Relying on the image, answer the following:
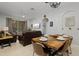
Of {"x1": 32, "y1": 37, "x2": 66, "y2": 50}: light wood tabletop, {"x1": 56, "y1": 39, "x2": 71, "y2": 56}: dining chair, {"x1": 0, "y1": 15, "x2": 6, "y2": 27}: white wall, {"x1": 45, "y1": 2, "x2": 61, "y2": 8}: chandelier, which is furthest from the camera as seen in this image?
{"x1": 56, "y1": 39, "x2": 71, "y2": 56}: dining chair

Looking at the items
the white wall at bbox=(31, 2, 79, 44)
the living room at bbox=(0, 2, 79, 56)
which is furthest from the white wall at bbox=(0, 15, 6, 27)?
the white wall at bbox=(31, 2, 79, 44)

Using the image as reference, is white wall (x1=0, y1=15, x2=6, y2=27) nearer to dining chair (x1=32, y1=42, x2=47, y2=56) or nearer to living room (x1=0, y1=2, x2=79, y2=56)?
living room (x1=0, y1=2, x2=79, y2=56)

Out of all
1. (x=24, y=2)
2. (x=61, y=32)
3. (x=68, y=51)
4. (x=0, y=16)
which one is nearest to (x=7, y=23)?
(x=0, y=16)

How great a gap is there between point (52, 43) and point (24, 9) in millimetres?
1010

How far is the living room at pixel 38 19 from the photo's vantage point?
1.85 meters

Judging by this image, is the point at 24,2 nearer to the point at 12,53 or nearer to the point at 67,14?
the point at 67,14

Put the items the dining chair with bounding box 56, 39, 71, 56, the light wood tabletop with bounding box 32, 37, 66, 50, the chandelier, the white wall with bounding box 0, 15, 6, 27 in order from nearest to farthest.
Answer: the light wood tabletop with bounding box 32, 37, 66, 50, the white wall with bounding box 0, 15, 6, 27, the chandelier, the dining chair with bounding box 56, 39, 71, 56

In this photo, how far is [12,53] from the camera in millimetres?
2059

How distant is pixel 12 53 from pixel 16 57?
214mm

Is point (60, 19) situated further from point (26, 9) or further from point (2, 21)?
point (2, 21)

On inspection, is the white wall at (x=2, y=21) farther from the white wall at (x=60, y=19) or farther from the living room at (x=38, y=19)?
the white wall at (x=60, y=19)

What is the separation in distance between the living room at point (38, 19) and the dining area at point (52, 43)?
0.40 ft

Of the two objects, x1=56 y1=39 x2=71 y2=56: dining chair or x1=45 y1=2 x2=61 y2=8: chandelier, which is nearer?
x1=45 y1=2 x2=61 y2=8: chandelier

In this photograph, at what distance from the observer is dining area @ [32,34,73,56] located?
192cm
